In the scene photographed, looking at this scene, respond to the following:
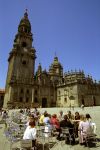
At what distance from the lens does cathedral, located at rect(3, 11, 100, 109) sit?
55.0m

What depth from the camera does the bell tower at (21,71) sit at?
178ft

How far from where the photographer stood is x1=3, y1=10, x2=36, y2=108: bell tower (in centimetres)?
5419

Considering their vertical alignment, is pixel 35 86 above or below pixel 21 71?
below

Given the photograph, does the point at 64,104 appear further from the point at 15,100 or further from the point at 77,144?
the point at 77,144

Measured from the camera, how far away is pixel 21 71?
58344 mm

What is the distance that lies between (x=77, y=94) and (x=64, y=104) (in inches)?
230

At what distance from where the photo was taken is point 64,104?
57.7m

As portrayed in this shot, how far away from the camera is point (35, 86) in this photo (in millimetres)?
58625

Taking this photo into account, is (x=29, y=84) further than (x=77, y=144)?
→ Yes

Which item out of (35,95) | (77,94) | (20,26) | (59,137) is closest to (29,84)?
(35,95)

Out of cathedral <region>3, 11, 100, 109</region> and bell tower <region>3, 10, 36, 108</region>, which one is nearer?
bell tower <region>3, 10, 36, 108</region>

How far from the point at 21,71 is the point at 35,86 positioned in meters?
6.82

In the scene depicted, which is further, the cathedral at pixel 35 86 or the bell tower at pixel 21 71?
the cathedral at pixel 35 86

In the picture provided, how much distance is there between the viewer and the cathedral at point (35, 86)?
180ft
